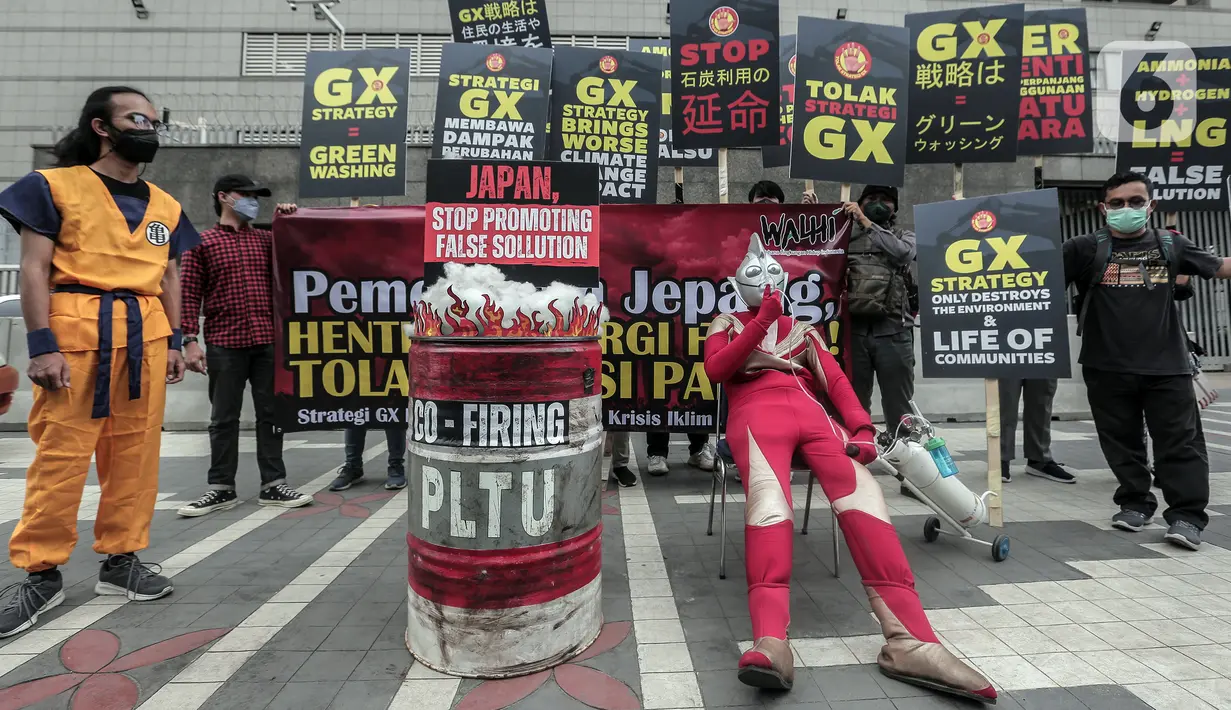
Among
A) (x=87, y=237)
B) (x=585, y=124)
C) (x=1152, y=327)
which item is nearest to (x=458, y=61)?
(x=585, y=124)

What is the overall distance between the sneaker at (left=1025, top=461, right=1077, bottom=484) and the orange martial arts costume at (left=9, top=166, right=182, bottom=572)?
6.47 m

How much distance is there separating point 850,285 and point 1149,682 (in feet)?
8.83

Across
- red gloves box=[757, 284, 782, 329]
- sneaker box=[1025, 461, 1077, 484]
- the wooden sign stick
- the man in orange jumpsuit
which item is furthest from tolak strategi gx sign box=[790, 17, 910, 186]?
the man in orange jumpsuit

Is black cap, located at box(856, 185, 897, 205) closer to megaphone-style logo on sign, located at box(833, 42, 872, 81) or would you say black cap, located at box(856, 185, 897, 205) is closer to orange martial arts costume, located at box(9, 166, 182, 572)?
megaphone-style logo on sign, located at box(833, 42, 872, 81)

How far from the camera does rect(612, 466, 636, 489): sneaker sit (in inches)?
201

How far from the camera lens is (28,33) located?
15047mm

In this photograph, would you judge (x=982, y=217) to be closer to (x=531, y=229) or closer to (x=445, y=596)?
(x=531, y=229)

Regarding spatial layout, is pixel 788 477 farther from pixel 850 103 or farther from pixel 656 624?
pixel 850 103

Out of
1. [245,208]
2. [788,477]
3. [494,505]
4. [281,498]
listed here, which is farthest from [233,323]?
[788,477]

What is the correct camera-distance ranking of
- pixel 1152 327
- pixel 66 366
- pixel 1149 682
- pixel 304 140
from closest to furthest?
pixel 1149 682
pixel 66 366
pixel 1152 327
pixel 304 140

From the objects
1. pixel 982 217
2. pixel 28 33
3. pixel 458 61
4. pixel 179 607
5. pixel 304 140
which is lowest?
pixel 179 607

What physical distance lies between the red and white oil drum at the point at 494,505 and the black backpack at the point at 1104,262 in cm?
362

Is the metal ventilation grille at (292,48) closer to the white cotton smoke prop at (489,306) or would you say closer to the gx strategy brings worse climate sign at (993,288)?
the gx strategy brings worse climate sign at (993,288)

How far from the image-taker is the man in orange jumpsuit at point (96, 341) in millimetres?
2627
